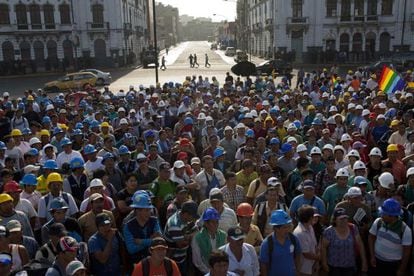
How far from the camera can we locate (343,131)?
10.8m

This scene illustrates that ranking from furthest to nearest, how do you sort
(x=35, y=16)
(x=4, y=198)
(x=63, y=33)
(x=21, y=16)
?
(x=63, y=33) < (x=35, y=16) < (x=21, y=16) < (x=4, y=198)

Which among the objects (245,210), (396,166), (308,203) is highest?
(245,210)

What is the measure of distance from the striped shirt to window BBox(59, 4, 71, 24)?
54590mm

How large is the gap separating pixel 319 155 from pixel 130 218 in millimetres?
3690

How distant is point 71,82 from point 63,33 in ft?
74.1

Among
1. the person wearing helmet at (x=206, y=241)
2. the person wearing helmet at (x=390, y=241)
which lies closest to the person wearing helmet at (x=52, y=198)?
the person wearing helmet at (x=206, y=241)

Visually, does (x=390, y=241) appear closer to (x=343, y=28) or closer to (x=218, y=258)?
(x=218, y=258)

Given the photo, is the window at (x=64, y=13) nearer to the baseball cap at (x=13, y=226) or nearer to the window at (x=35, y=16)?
the window at (x=35, y=16)

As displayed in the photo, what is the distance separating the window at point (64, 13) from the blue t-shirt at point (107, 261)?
53862 millimetres

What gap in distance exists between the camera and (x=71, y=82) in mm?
34562

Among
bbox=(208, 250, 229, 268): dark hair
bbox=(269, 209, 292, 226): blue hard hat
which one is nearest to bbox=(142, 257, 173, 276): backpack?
bbox=(208, 250, 229, 268): dark hair

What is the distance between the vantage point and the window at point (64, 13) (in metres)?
54.8

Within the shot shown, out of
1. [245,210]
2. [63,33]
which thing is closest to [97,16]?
[63,33]

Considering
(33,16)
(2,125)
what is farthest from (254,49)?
(2,125)
